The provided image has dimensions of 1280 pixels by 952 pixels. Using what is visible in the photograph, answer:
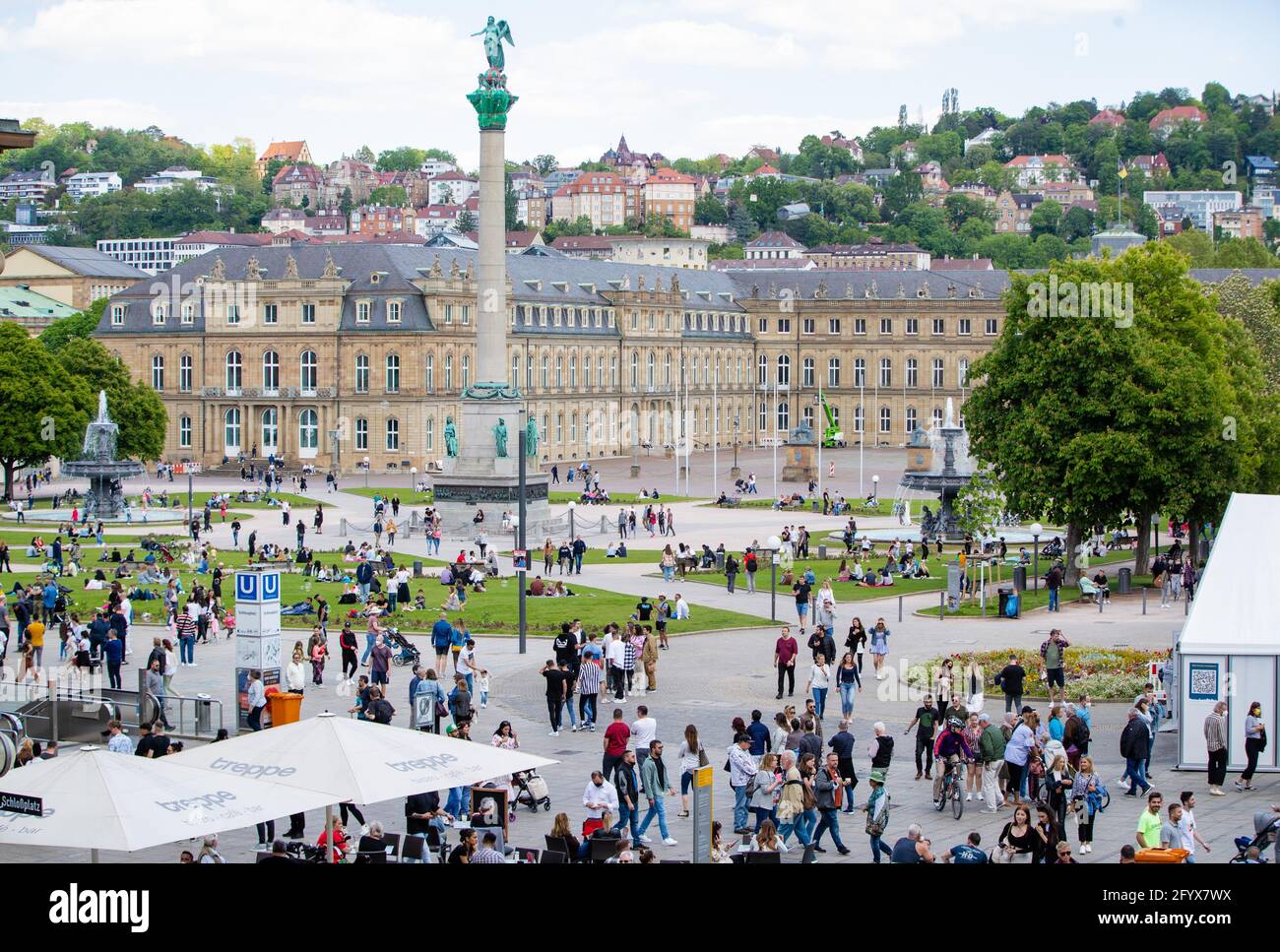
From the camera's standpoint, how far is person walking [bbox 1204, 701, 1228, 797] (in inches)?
1196

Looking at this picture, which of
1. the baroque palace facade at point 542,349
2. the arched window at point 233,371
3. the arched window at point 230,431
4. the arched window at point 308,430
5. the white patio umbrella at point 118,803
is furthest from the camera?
the arched window at point 233,371

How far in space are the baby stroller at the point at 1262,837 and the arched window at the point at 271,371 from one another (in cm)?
10469

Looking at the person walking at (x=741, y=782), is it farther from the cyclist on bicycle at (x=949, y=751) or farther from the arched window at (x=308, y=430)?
the arched window at (x=308, y=430)

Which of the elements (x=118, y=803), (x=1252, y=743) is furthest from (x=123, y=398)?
(x=118, y=803)

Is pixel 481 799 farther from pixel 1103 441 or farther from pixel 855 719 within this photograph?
pixel 1103 441

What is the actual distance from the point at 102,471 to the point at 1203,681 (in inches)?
2343

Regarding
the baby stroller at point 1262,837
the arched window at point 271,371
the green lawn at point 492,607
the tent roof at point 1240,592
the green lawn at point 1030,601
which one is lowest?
the green lawn at point 1030,601

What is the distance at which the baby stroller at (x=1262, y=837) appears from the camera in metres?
22.8

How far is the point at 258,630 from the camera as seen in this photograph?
34531 mm

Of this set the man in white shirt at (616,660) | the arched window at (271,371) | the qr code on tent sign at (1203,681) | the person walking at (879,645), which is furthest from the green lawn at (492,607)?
the arched window at (271,371)

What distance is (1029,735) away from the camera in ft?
92.8

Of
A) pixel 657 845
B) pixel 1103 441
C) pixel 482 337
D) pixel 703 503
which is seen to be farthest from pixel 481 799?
pixel 703 503

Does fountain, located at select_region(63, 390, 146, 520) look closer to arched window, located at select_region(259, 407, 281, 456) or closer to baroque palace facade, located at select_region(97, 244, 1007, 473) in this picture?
baroque palace facade, located at select_region(97, 244, 1007, 473)
